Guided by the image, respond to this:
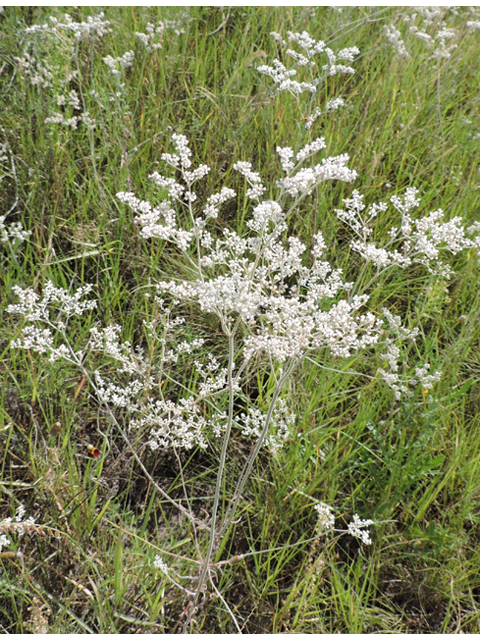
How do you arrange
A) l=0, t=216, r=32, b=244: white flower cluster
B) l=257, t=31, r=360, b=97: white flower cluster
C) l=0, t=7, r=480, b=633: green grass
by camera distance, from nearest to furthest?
l=0, t=7, r=480, b=633: green grass → l=0, t=216, r=32, b=244: white flower cluster → l=257, t=31, r=360, b=97: white flower cluster

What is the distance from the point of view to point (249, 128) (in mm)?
2865

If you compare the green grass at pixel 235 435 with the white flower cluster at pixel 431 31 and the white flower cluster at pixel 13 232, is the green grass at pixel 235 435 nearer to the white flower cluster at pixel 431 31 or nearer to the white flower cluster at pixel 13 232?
the white flower cluster at pixel 13 232

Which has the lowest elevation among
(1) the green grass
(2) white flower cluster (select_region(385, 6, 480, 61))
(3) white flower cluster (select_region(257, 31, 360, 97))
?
(1) the green grass

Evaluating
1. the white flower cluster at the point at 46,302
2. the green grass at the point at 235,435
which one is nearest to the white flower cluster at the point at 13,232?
the green grass at the point at 235,435

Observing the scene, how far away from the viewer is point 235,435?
2145 mm

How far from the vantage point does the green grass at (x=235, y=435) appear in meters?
1.76

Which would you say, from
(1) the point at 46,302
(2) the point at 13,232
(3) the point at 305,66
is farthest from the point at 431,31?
(1) the point at 46,302

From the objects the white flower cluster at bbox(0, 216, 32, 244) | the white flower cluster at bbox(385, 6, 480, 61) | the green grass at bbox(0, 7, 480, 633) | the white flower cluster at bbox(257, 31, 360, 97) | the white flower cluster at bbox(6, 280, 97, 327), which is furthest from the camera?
the white flower cluster at bbox(385, 6, 480, 61)

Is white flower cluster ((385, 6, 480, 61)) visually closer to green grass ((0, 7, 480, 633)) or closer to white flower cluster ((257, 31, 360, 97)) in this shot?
green grass ((0, 7, 480, 633))

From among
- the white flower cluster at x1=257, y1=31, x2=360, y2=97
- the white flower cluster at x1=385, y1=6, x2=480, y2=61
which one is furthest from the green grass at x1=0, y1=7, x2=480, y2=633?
the white flower cluster at x1=257, y1=31, x2=360, y2=97

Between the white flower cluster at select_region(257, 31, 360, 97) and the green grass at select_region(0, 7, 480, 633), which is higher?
the white flower cluster at select_region(257, 31, 360, 97)

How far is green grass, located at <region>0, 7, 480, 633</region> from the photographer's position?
1758mm

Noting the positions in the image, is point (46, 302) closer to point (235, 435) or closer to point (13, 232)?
point (13, 232)

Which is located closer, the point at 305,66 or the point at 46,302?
the point at 46,302
